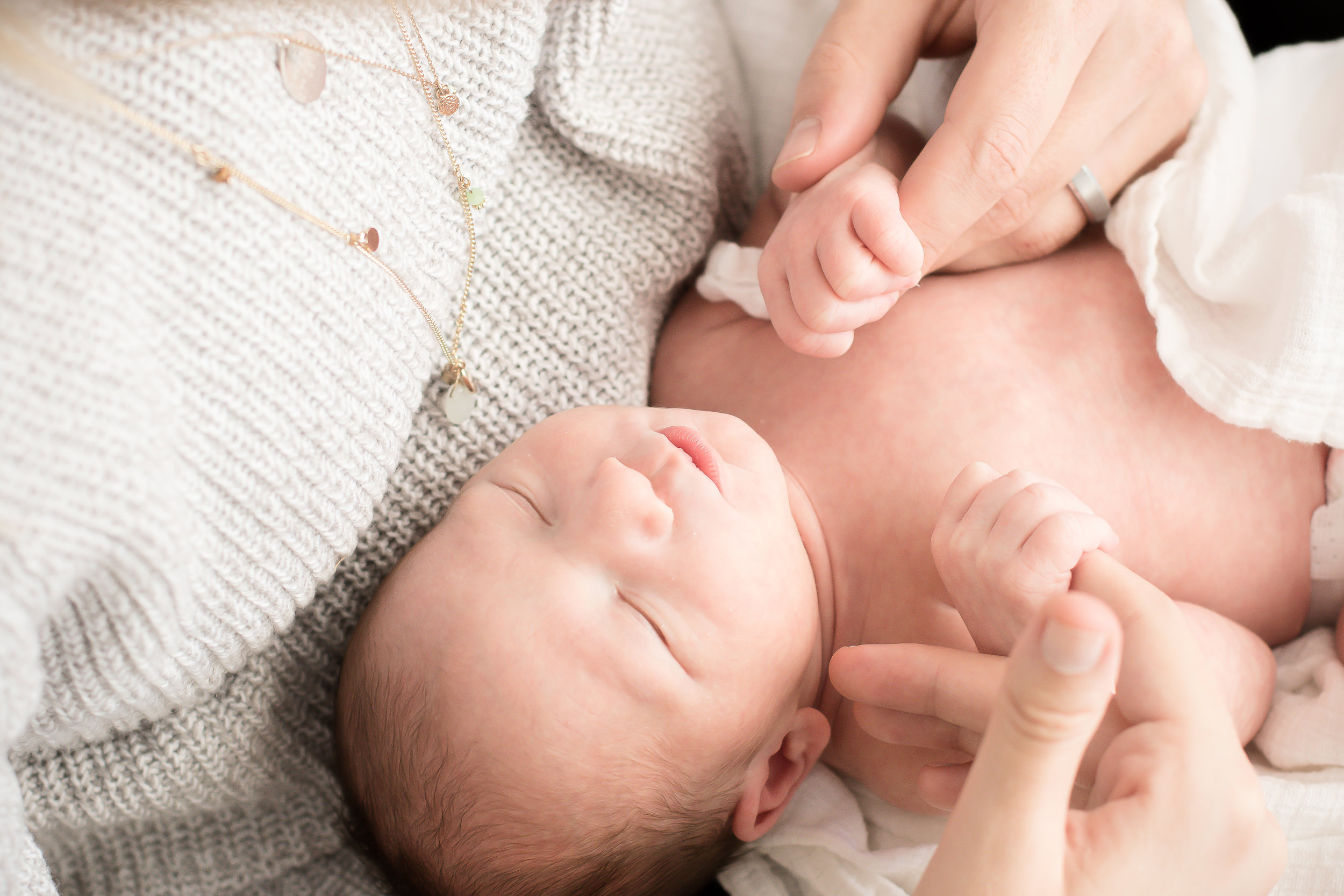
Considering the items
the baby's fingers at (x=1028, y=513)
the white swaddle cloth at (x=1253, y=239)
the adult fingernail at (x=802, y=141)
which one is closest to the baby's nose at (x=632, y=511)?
the baby's fingers at (x=1028, y=513)

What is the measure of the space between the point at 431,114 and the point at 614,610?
→ 55cm

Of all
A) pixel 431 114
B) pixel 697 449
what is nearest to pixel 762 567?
pixel 697 449

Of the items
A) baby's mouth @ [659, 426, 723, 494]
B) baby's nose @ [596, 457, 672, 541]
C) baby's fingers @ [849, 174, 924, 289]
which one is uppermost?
baby's fingers @ [849, 174, 924, 289]

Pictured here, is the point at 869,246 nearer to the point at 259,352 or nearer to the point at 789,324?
the point at 789,324

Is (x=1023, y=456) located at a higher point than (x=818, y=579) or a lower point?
higher

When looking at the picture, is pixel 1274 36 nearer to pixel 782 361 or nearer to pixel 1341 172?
pixel 1341 172

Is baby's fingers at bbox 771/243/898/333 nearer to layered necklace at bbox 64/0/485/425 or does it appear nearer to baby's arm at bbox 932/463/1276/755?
baby's arm at bbox 932/463/1276/755

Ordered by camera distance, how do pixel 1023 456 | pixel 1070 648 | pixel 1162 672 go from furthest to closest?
pixel 1023 456
pixel 1162 672
pixel 1070 648

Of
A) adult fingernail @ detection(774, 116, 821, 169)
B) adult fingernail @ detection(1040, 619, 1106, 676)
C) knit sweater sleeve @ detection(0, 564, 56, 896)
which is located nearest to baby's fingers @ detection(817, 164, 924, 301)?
adult fingernail @ detection(774, 116, 821, 169)

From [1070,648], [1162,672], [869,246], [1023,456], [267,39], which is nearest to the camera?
[1070,648]

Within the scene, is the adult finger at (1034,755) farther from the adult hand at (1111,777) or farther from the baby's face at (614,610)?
the baby's face at (614,610)

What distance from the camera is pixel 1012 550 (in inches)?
30.4

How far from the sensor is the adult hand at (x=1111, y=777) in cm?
51

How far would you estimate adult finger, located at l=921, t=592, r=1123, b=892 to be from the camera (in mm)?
493
